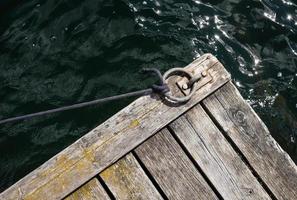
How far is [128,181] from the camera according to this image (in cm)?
366

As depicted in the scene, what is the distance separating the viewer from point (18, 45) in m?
6.43

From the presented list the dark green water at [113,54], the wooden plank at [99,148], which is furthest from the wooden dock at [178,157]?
the dark green water at [113,54]

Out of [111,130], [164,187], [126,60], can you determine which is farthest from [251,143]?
[126,60]

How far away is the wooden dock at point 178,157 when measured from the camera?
3605mm

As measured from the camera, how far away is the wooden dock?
142 inches

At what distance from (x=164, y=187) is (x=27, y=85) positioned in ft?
9.97

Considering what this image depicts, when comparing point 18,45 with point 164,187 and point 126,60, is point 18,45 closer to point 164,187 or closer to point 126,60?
point 126,60

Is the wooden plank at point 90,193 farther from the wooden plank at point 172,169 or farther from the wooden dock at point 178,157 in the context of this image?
the wooden plank at point 172,169

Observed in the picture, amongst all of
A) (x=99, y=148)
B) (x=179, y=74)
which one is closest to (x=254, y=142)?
(x=179, y=74)

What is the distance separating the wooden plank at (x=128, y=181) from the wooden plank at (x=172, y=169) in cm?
8

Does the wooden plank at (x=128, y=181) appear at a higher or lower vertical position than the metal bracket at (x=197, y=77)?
lower

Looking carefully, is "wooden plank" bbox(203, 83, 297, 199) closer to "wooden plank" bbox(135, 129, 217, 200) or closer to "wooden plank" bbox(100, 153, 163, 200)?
"wooden plank" bbox(135, 129, 217, 200)

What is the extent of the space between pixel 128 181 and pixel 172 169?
358 mm

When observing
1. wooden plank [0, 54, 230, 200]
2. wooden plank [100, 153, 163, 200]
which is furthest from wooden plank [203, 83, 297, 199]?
wooden plank [100, 153, 163, 200]
